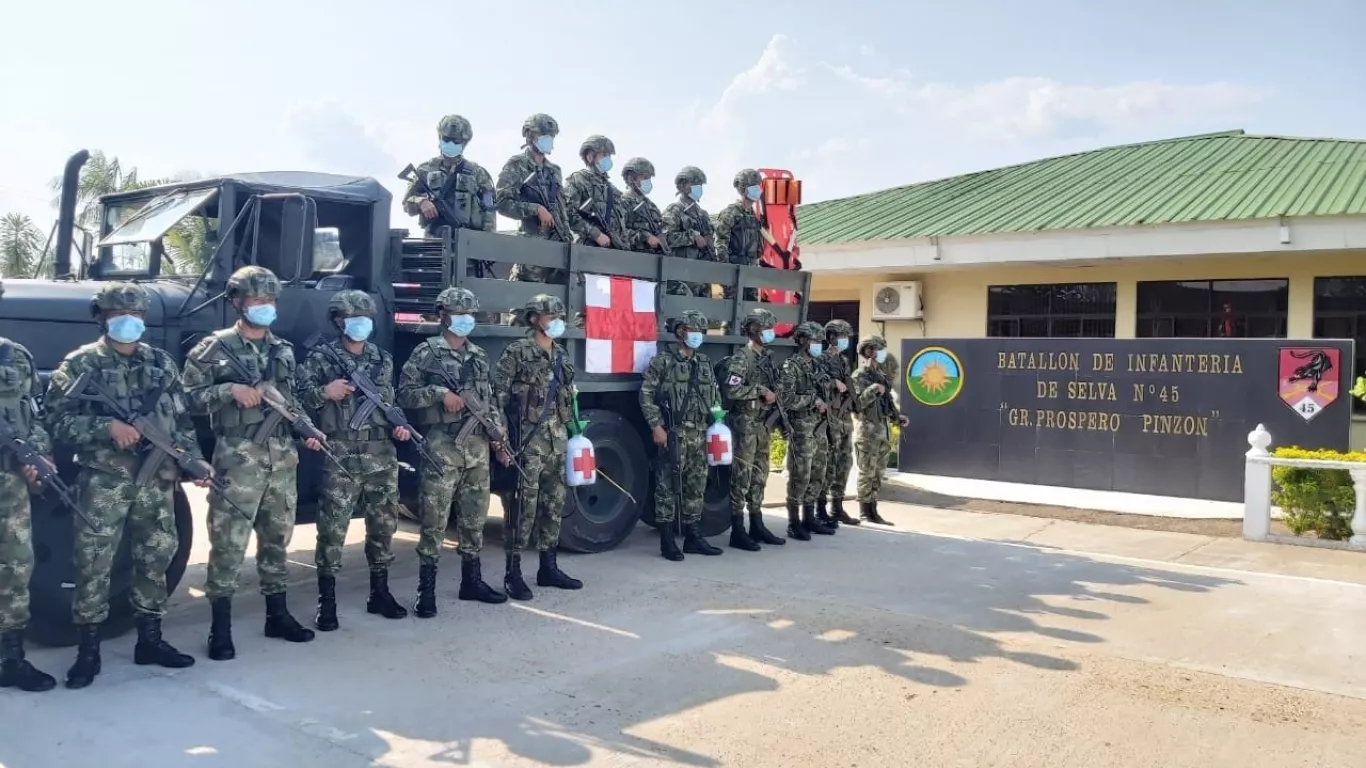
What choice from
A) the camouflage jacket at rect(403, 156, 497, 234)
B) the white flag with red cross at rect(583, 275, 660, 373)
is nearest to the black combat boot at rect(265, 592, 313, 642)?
the camouflage jacket at rect(403, 156, 497, 234)

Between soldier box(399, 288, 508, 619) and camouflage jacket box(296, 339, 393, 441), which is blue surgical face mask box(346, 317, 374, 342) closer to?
camouflage jacket box(296, 339, 393, 441)

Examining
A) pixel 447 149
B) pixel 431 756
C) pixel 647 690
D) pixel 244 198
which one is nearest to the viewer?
pixel 431 756

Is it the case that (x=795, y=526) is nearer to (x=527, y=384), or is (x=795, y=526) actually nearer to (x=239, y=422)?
(x=527, y=384)

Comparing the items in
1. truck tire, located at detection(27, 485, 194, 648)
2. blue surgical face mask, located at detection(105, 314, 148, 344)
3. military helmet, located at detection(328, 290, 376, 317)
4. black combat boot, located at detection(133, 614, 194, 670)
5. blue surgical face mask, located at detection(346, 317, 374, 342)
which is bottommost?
black combat boot, located at detection(133, 614, 194, 670)

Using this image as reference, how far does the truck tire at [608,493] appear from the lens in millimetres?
7688

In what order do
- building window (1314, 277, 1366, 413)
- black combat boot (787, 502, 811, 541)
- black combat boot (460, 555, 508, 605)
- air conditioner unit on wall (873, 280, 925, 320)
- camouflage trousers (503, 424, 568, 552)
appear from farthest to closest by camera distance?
air conditioner unit on wall (873, 280, 925, 320) < building window (1314, 277, 1366, 413) < black combat boot (787, 502, 811, 541) < camouflage trousers (503, 424, 568, 552) < black combat boot (460, 555, 508, 605)

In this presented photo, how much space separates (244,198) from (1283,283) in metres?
11.7

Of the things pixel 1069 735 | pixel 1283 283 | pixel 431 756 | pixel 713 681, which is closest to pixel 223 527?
pixel 431 756

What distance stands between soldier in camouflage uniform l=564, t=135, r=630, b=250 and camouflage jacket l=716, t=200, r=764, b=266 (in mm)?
1361

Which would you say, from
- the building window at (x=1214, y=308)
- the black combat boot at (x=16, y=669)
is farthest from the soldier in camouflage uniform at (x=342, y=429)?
the building window at (x=1214, y=308)

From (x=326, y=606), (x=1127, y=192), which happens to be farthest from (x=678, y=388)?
(x=1127, y=192)

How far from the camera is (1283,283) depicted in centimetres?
1297

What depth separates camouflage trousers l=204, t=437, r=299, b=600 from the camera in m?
5.15

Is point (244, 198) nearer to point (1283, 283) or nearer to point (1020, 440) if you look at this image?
point (1020, 440)
